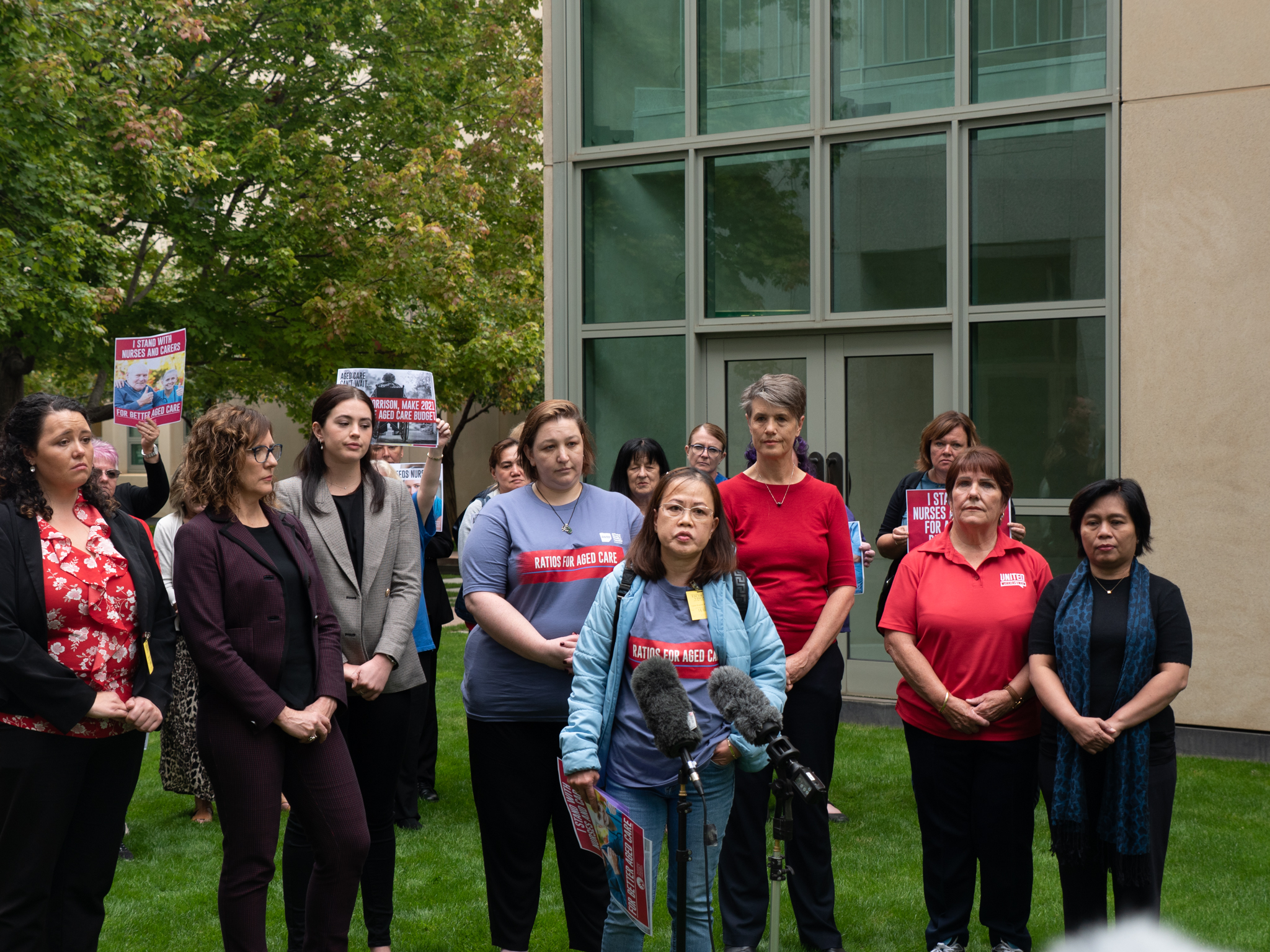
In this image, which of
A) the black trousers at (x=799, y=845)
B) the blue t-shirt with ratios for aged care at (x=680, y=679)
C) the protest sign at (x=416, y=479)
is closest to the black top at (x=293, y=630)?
the blue t-shirt with ratios for aged care at (x=680, y=679)

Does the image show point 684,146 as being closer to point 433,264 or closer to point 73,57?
point 73,57

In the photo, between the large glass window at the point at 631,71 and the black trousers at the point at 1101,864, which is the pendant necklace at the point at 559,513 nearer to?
the black trousers at the point at 1101,864

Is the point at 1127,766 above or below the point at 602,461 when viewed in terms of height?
below

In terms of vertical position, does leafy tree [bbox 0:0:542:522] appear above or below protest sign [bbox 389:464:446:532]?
above

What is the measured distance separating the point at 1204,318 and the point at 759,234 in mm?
3332

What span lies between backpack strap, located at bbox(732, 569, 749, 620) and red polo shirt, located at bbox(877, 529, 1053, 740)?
3.44 feet

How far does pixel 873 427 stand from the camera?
30.4ft

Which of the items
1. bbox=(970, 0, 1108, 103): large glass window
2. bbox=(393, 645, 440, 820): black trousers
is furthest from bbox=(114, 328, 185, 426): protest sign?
bbox=(970, 0, 1108, 103): large glass window

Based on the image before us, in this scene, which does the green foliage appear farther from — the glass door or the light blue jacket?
the light blue jacket

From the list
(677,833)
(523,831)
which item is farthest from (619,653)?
(523,831)

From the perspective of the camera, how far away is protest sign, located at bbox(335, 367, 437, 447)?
5.93 metres

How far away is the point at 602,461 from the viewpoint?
33.4ft

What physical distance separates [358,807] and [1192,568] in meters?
6.21

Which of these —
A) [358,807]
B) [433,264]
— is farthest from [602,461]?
[433,264]
